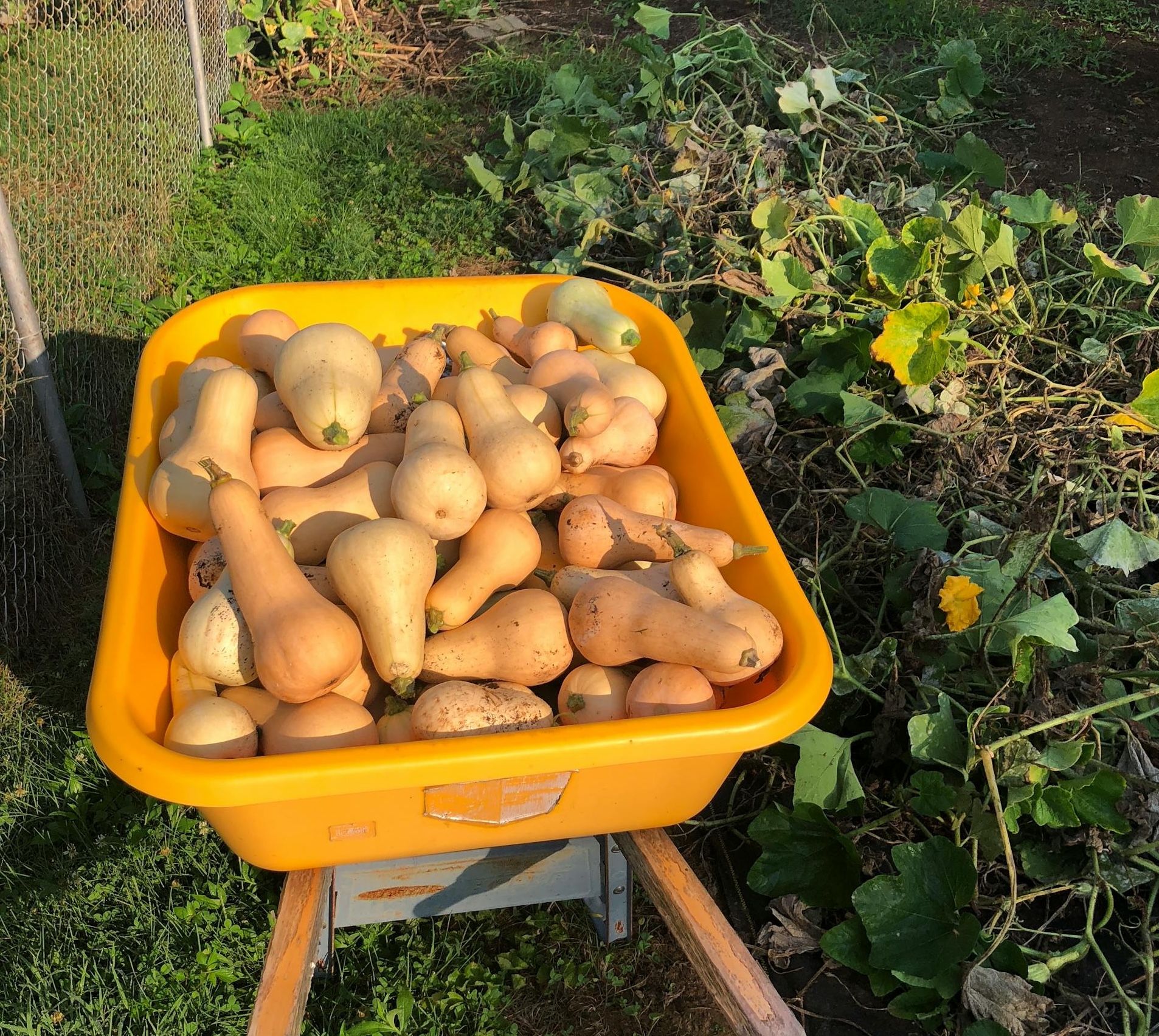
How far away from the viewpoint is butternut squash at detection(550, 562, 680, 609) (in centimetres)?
170

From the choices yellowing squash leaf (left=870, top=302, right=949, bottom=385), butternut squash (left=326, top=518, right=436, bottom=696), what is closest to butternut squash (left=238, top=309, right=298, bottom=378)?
butternut squash (left=326, top=518, right=436, bottom=696)

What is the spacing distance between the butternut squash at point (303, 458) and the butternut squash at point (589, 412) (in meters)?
0.33

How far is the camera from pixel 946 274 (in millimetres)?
2816

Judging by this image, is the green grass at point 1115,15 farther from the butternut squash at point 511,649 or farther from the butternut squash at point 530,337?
the butternut squash at point 511,649

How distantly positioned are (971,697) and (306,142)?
3838 millimetres

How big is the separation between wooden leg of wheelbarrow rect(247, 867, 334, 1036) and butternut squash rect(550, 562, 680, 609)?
0.60 meters

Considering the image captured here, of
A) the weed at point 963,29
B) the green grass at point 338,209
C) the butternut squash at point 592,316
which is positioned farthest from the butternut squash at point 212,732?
the weed at point 963,29

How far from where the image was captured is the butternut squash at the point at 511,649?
161 cm

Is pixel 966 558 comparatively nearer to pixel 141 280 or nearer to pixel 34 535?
pixel 34 535

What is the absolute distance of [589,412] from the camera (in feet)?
6.12

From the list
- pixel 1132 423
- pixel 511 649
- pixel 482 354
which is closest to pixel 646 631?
pixel 511 649

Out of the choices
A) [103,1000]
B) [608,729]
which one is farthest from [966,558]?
[103,1000]

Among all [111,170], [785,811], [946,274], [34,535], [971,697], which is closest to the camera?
[785,811]

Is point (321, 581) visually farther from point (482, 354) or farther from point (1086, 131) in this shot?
point (1086, 131)
